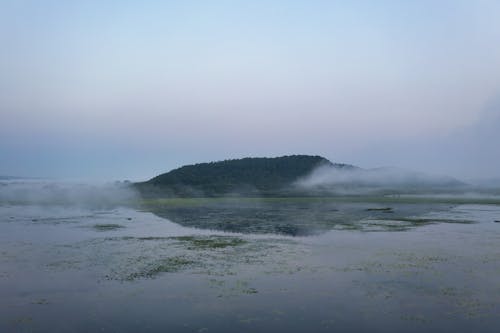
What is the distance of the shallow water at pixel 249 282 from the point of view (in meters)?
17.2

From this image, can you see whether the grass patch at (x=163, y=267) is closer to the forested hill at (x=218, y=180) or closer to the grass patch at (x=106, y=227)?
the grass patch at (x=106, y=227)

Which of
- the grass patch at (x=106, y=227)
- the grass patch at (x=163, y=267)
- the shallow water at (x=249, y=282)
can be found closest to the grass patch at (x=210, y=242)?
the shallow water at (x=249, y=282)

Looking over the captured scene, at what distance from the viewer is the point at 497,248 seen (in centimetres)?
3409

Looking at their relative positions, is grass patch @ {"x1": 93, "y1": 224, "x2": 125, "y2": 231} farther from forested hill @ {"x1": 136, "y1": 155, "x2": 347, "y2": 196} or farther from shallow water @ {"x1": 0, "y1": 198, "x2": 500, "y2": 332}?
forested hill @ {"x1": 136, "y1": 155, "x2": 347, "y2": 196}

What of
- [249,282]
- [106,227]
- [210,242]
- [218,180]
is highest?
[218,180]

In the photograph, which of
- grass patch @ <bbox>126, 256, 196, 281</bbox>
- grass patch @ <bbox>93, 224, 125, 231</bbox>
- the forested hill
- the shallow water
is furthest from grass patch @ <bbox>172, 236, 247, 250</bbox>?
the forested hill

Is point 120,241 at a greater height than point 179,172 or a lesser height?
lesser

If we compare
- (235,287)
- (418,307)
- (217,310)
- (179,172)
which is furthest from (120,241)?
(179,172)

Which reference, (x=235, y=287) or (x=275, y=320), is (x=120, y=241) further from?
(x=275, y=320)

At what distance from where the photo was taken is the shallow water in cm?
1723

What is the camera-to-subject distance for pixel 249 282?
23250 mm

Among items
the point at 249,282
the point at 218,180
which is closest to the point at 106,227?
the point at 249,282

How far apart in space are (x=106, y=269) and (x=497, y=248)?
27771 mm

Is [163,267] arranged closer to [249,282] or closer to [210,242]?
[249,282]
